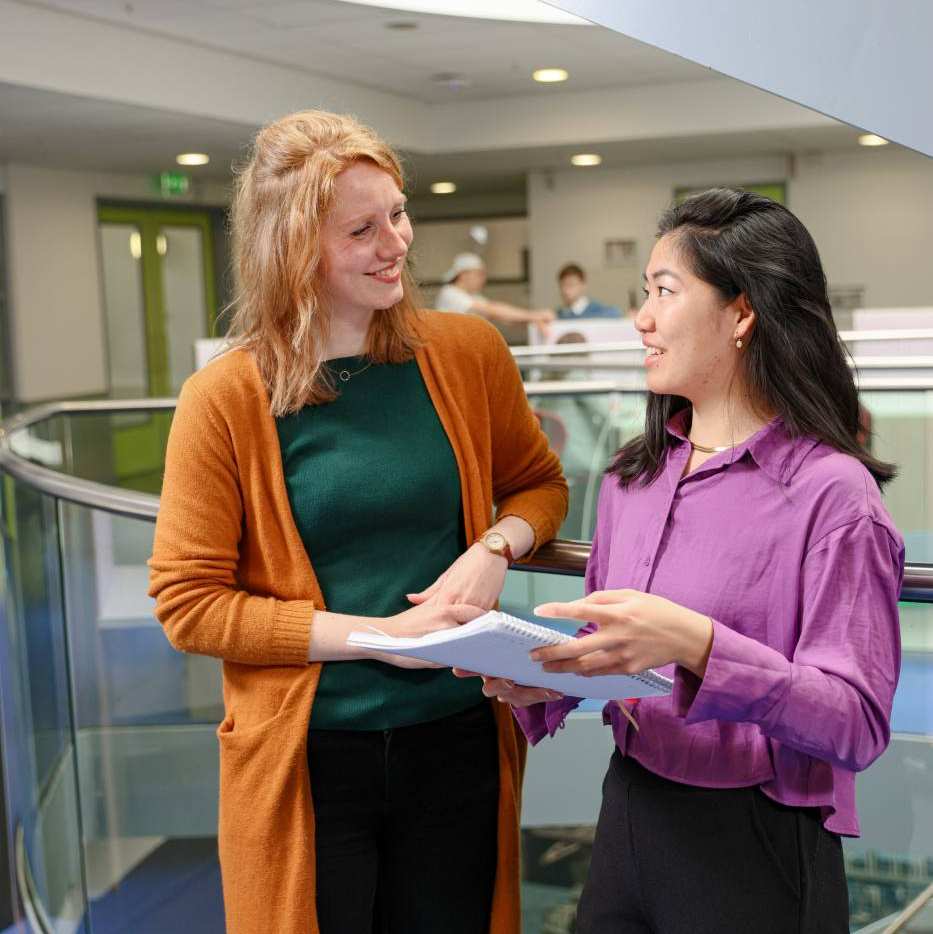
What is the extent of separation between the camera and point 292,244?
1.77 meters

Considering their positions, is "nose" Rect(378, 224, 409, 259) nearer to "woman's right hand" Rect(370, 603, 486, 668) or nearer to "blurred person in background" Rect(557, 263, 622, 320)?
"woman's right hand" Rect(370, 603, 486, 668)

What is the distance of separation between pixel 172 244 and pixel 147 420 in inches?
406

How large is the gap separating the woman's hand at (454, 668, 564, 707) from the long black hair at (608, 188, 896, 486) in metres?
0.44

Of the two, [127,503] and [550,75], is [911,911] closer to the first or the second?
[127,503]

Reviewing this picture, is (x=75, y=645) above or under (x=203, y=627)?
Answer: under

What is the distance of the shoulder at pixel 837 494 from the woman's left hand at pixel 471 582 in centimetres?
54

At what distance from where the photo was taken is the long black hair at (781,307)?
148cm

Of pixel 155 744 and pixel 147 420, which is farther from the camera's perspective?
pixel 147 420

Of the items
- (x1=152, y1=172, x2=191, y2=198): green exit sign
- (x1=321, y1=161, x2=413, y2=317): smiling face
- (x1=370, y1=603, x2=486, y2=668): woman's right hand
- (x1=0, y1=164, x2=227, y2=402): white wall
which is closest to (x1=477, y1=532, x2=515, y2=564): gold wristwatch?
(x1=370, y1=603, x2=486, y2=668): woman's right hand

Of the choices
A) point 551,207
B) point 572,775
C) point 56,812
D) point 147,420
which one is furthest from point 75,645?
point 551,207

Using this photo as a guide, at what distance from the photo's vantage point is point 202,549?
69.4 inches

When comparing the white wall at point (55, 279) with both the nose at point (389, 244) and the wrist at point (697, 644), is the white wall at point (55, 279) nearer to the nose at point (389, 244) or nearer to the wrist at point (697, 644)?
the nose at point (389, 244)

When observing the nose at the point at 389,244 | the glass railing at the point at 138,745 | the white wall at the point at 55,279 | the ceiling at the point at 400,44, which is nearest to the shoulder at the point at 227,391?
the nose at the point at 389,244

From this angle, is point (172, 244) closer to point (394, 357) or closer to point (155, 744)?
point (155, 744)
